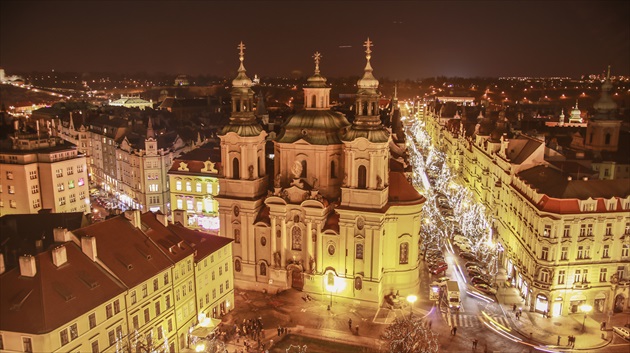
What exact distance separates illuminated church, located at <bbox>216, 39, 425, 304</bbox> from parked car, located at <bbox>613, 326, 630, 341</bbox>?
20.5 metres

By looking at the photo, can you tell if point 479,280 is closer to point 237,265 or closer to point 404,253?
point 404,253

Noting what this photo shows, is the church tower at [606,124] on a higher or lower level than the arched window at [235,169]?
higher

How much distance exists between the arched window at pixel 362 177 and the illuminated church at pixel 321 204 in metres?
0.11

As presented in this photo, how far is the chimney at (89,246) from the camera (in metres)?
42.9

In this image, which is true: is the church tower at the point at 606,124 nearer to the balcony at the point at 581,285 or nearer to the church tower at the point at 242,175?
the balcony at the point at 581,285

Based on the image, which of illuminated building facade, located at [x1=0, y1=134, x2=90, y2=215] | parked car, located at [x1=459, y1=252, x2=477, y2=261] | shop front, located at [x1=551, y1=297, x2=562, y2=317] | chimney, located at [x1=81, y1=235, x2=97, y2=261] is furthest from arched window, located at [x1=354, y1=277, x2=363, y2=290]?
illuminated building facade, located at [x1=0, y1=134, x2=90, y2=215]

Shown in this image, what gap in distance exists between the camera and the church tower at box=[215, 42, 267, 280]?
62688mm

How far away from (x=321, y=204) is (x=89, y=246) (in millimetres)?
24970

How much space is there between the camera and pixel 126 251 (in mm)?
46188

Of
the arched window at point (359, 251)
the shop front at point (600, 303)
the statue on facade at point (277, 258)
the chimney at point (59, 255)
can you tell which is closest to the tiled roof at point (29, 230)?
the chimney at point (59, 255)

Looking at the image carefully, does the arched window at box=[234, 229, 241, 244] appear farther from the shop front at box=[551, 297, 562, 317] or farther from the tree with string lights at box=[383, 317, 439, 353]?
the shop front at box=[551, 297, 562, 317]

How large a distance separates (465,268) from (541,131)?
41.5 meters

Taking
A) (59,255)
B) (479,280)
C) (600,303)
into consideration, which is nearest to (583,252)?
(600,303)

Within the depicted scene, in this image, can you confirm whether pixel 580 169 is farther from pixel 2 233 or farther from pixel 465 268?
pixel 2 233
